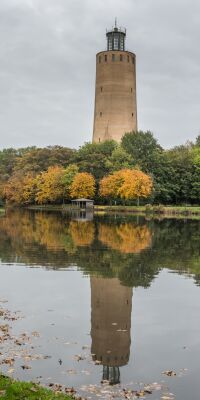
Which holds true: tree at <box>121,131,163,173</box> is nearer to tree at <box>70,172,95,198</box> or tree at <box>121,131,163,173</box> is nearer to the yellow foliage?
the yellow foliage

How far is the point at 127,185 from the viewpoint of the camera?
53.0m

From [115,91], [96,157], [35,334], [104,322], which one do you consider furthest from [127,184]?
[35,334]

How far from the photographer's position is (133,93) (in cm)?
6612

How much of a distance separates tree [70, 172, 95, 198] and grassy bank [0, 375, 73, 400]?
51.5m

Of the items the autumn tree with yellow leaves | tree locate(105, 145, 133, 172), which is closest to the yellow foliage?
the autumn tree with yellow leaves

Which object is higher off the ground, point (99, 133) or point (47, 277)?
point (99, 133)

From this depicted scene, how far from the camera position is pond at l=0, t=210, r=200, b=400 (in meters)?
6.94

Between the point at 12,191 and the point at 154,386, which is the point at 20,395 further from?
the point at 12,191

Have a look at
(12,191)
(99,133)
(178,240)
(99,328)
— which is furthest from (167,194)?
(99,328)

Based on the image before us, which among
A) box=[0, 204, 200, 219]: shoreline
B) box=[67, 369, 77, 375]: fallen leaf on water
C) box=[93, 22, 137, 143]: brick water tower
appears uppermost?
box=[93, 22, 137, 143]: brick water tower

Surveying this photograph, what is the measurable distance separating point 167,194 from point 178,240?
34808mm

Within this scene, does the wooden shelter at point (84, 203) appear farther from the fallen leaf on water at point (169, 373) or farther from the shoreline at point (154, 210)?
the fallen leaf on water at point (169, 373)

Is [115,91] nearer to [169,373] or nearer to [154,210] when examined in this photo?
[154,210]

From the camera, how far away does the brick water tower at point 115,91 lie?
64188 mm
